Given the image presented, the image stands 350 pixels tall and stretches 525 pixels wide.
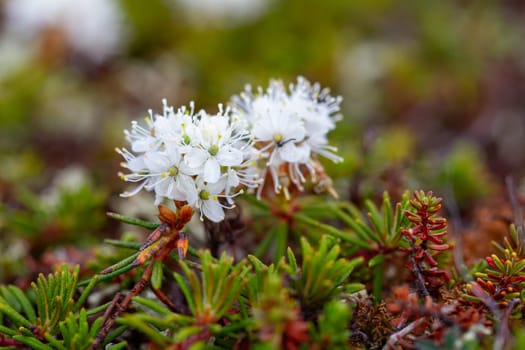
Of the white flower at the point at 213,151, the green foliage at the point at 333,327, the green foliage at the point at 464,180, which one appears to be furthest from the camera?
the green foliage at the point at 464,180

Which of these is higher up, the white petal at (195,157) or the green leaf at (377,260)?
the white petal at (195,157)

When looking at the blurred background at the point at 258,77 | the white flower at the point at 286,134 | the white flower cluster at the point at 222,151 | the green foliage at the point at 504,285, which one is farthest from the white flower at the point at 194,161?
the blurred background at the point at 258,77

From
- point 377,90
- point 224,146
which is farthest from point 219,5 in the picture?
point 224,146

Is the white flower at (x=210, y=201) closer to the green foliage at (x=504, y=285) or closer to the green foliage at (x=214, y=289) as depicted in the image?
the green foliage at (x=214, y=289)

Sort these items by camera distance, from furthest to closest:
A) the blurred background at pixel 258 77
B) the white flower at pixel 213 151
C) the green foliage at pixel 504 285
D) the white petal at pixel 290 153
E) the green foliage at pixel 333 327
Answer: the blurred background at pixel 258 77 < the white petal at pixel 290 153 < the white flower at pixel 213 151 < the green foliage at pixel 504 285 < the green foliage at pixel 333 327

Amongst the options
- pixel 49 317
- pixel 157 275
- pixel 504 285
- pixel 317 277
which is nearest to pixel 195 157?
pixel 157 275

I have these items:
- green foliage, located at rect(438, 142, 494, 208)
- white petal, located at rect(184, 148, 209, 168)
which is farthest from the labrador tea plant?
green foliage, located at rect(438, 142, 494, 208)

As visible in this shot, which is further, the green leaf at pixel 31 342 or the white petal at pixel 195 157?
the white petal at pixel 195 157
